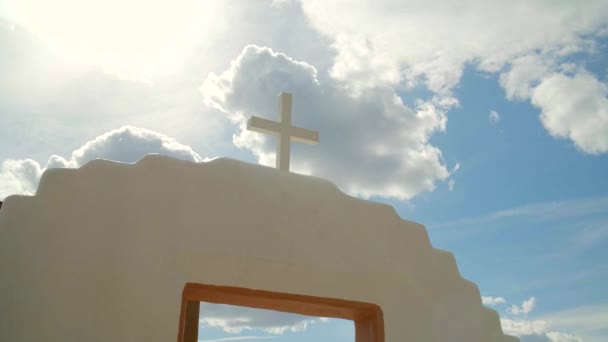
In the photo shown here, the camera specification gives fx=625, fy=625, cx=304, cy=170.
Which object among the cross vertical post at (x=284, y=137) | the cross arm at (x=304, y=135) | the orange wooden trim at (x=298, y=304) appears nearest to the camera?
the orange wooden trim at (x=298, y=304)

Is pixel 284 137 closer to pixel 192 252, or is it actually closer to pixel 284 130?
pixel 284 130

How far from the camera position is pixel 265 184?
5.20 meters

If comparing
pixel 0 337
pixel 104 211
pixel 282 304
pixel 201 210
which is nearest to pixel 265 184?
pixel 201 210

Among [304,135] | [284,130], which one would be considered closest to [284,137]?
[284,130]

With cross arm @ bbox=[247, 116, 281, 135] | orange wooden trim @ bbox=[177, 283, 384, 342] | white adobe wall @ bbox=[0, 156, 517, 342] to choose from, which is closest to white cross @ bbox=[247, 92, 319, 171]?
cross arm @ bbox=[247, 116, 281, 135]

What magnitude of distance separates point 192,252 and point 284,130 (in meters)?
1.69

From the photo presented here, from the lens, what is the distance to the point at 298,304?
5168mm

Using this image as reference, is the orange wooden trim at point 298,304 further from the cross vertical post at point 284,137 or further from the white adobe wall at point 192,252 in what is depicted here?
the cross vertical post at point 284,137

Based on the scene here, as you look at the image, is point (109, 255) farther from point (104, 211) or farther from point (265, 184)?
point (265, 184)

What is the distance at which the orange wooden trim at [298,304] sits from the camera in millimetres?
4781

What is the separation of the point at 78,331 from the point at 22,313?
0.37m

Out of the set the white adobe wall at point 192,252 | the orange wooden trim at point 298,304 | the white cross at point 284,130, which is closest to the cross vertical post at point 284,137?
the white cross at point 284,130

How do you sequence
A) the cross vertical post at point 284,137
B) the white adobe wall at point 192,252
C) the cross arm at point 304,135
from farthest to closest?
the cross arm at point 304,135 → the cross vertical post at point 284,137 → the white adobe wall at point 192,252

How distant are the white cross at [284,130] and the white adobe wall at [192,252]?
0.39 metres
